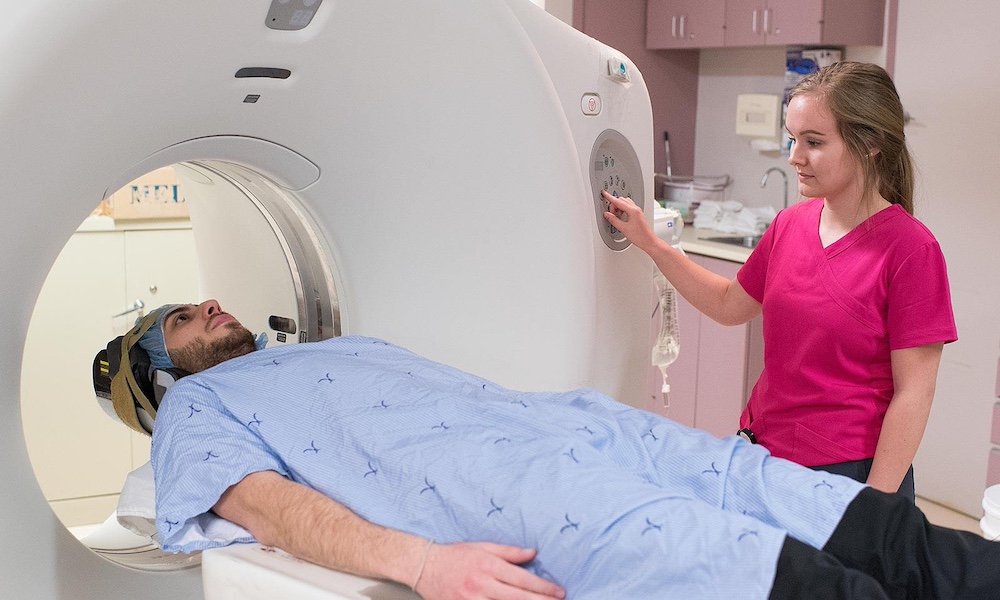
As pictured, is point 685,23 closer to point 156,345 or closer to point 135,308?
point 135,308

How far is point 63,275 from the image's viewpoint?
3.10 m

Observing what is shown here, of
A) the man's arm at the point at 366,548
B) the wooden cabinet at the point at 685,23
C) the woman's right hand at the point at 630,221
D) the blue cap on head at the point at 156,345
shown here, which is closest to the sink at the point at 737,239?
the wooden cabinet at the point at 685,23

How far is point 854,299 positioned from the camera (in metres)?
1.58

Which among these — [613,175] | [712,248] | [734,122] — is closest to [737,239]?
[712,248]

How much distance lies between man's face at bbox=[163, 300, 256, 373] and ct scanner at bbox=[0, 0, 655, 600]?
165 millimetres

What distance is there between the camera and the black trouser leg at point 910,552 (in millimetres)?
1167

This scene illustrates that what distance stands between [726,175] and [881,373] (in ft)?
8.84

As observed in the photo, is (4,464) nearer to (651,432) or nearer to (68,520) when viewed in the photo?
(651,432)

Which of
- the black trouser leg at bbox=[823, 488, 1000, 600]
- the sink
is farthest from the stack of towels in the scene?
the black trouser leg at bbox=[823, 488, 1000, 600]

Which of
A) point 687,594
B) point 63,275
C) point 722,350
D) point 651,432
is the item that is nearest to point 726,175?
point 722,350

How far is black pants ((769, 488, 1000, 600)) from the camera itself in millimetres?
1107

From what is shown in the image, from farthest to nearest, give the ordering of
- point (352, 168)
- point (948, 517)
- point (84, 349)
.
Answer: point (948, 517) → point (84, 349) → point (352, 168)

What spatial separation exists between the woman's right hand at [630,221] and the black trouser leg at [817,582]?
0.87 metres

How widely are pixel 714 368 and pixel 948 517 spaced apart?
2.91 ft
